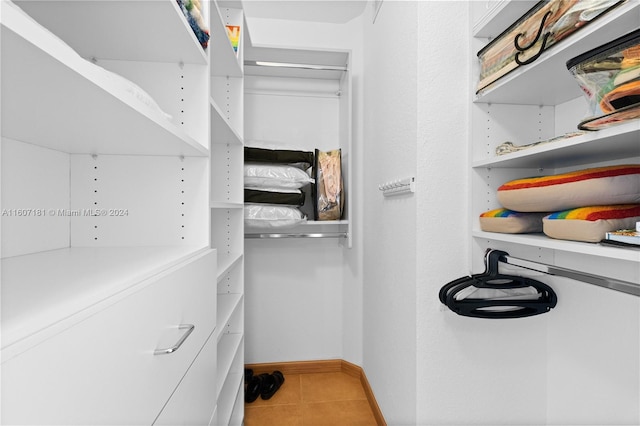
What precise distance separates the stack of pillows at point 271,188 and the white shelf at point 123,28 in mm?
840

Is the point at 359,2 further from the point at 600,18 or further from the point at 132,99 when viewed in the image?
the point at 132,99

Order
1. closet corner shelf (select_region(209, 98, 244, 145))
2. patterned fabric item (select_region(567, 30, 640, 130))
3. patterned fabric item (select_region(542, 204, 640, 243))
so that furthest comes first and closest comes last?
1. closet corner shelf (select_region(209, 98, 244, 145))
2. patterned fabric item (select_region(542, 204, 640, 243))
3. patterned fabric item (select_region(567, 30, 640, 130))

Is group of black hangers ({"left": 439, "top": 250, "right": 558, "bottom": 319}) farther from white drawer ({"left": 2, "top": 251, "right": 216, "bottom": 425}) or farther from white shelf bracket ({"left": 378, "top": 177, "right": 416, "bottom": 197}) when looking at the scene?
white drawer ({"left": 2, "top": 251, "right": 216, "bottom": 425})

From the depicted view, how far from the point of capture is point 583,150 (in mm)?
799

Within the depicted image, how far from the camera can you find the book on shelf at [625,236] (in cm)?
61

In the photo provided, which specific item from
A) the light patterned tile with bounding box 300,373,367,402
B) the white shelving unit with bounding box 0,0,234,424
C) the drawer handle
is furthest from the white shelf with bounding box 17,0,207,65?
the light patterned tile with bounding box 300,373,367,402

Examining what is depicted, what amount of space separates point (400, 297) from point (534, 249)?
0.53 meters

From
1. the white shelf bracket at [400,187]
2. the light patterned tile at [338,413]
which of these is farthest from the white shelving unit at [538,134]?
the light patterned tile at [338,413]

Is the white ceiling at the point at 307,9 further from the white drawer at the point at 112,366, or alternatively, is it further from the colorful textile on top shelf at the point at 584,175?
the white drawer at the point at 112,366

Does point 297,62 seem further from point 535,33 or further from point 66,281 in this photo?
point 66,281

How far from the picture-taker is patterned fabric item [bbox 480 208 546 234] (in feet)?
3.11

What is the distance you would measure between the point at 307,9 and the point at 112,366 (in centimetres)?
212

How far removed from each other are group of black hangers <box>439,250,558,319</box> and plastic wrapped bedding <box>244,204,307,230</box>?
0.95 m

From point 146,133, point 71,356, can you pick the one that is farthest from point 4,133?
point 71,356
